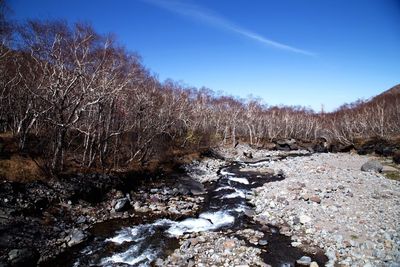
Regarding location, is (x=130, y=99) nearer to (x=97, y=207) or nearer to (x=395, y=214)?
(x=97, y=207)

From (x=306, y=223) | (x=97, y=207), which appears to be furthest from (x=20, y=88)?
(x=306, y=223)

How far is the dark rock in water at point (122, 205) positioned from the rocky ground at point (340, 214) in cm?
706

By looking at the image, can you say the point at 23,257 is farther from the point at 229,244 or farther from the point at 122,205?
the point at 229,244

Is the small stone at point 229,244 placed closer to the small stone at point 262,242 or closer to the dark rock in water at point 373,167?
the small stone at point 262,242

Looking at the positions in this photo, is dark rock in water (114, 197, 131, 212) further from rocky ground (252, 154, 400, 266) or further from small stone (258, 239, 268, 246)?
small stone (258, 239, 268, 246)

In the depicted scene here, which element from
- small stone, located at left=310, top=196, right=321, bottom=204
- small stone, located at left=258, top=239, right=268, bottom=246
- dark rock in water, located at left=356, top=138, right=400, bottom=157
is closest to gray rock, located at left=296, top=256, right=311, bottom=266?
small stone, located at left=258, top=239, right=268, bottom=246

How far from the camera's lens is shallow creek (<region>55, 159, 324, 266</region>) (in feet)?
32.1

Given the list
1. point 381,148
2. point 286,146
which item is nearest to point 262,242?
point 381,148

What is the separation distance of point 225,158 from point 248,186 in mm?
13171

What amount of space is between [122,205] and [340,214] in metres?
11.0

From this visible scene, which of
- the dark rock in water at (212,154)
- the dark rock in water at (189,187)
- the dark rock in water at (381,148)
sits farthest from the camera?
the dark rock in water at (381,148)

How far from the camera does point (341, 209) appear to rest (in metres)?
13.5

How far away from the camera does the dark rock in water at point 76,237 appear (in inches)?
417

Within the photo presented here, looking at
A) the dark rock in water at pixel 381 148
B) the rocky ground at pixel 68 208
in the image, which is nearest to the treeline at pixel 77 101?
the rocky ground at pixel 68 208
